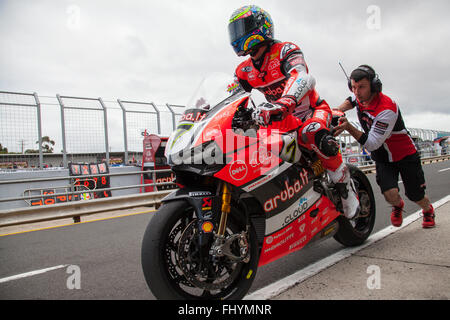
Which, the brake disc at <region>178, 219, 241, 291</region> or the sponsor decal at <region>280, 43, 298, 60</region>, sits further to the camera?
the sponsor decal at <region>280, 43, 298, 60</region>

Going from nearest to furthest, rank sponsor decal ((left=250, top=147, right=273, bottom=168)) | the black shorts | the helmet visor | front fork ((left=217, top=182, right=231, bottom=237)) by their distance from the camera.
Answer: front fork ((left=217, top=182, right=231, bottom=237)) → sponsor decal ((left=250, top=147, right=273, bottom=168)) → the helmet visor → the black shorts

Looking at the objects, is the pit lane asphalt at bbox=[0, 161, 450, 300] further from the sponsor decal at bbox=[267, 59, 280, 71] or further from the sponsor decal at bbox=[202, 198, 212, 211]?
the sponsor decal at bbox=[267, 59, 280, 71]

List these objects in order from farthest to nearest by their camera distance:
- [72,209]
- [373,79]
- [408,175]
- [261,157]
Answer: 1. [72,209]
2. [408,175]
3. [373,79]
4. [261,157]

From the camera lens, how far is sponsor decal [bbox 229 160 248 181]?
6.66 feet

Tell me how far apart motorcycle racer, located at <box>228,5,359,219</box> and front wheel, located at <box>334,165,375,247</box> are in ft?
1.04

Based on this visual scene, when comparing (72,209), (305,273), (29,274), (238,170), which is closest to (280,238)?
(305,273)

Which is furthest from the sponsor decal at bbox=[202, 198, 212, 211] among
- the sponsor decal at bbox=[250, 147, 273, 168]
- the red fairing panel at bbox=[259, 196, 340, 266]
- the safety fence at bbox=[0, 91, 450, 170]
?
the safety fence at bbox=[0, 91, 450, 170]

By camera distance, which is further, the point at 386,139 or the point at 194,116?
the point at 386,139

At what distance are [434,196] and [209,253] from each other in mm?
6412

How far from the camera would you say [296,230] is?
8.31 ft

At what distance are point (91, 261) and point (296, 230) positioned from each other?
2392 mm

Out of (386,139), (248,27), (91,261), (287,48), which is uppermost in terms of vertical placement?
(248,27)

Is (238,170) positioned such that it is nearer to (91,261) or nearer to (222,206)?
(222,206)
